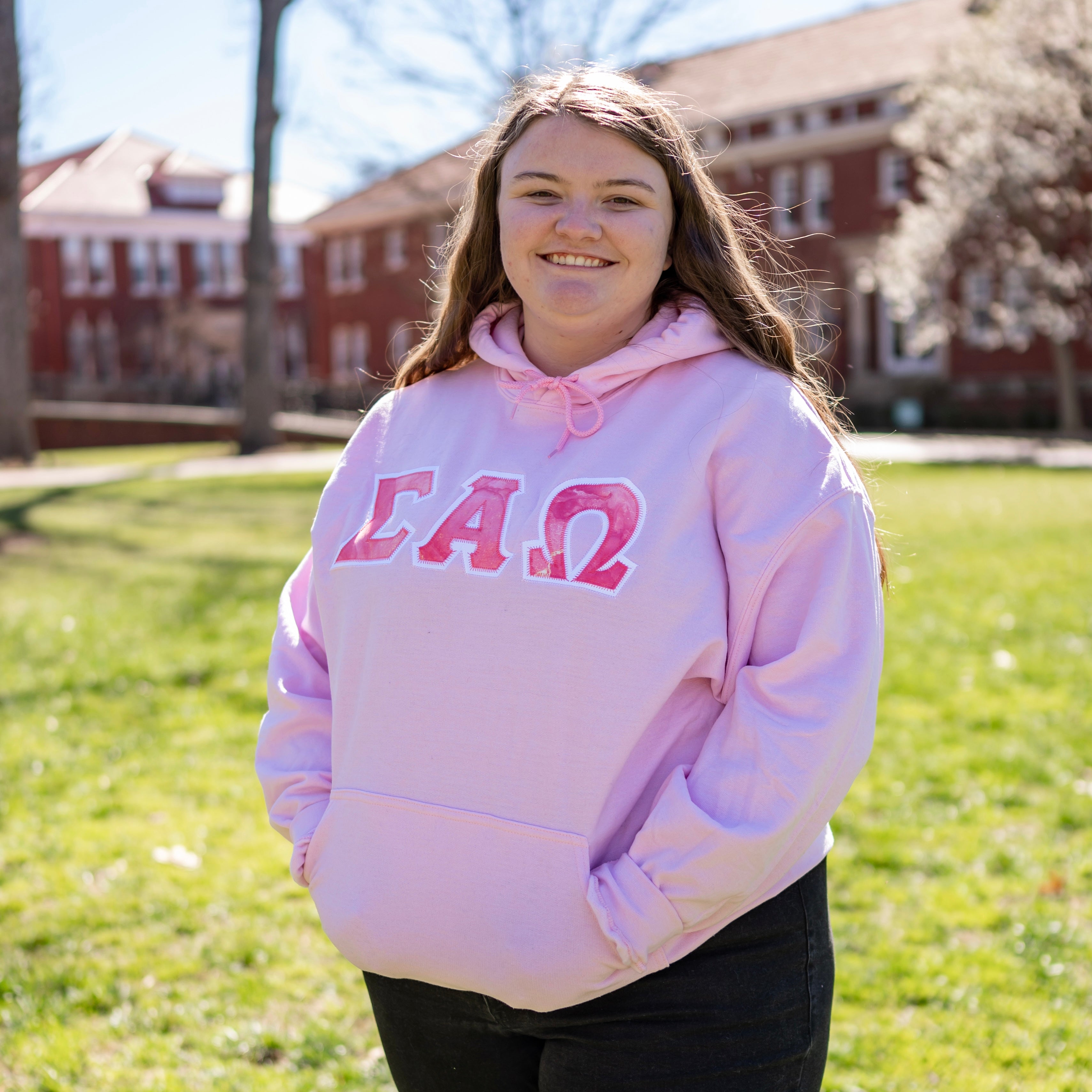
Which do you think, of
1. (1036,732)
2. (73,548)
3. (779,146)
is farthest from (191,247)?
(1036,732)

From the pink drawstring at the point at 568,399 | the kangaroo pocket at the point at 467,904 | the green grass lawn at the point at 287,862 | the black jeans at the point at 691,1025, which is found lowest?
the green grass lawn at the point at 287,862

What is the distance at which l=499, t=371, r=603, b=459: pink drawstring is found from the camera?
191 centimetres

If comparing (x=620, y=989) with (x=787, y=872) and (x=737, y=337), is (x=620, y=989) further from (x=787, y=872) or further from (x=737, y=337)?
(x=737, y=337)

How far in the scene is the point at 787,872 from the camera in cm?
184

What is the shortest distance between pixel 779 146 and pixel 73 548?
2677 cm

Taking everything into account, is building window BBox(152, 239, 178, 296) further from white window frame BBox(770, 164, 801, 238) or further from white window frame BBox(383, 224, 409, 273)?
white window frame BBox(770, 164, 801, 238)

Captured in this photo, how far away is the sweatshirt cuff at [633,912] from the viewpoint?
1704 mm

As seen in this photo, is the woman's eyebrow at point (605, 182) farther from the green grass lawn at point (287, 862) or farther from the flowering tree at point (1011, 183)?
the flowering tree at point (1011, 183)

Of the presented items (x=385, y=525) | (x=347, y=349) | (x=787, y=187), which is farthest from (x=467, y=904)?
(x=347, y=349)

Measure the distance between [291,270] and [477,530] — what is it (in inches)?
2157

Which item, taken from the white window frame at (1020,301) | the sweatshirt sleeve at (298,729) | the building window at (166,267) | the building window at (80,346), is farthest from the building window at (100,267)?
the sweatshirt sleeve at (298,729)

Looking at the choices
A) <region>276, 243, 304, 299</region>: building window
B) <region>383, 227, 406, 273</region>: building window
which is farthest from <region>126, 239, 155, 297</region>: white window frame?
<region>383, 227, 406, 273</region>: building window

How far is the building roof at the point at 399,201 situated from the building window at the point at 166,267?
7.94 meters

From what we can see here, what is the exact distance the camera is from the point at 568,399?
1.93 metres
